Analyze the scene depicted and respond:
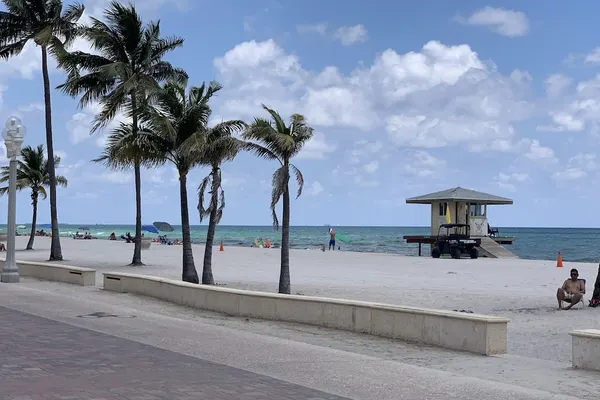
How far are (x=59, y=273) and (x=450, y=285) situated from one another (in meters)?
11.8

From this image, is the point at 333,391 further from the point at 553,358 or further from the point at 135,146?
the point at 135,146

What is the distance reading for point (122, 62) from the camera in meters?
29.0

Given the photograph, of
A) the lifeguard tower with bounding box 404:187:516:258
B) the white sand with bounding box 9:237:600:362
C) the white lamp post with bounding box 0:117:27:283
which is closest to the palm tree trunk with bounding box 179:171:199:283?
the white sand with bounding box 9:237:600:362

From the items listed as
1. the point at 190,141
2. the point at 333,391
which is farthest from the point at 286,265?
the point at 333,391

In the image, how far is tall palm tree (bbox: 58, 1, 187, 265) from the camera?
94.5ft

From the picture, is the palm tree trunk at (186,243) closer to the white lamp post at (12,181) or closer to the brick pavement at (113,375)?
the white lamp post at (12,181)

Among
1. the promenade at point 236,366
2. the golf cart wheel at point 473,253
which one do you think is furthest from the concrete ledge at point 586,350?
the golf cart wheel at point 473,253

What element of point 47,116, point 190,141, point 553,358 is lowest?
point 553,358

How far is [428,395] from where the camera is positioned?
23.1 ft

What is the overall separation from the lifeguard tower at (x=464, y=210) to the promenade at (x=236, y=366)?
116 feet

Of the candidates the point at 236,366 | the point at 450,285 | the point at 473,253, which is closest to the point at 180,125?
the point at 450,285

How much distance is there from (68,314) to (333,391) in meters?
7.10

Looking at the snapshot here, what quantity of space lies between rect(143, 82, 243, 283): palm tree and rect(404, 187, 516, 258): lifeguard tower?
1008 inches

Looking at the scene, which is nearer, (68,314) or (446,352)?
(446,352)
